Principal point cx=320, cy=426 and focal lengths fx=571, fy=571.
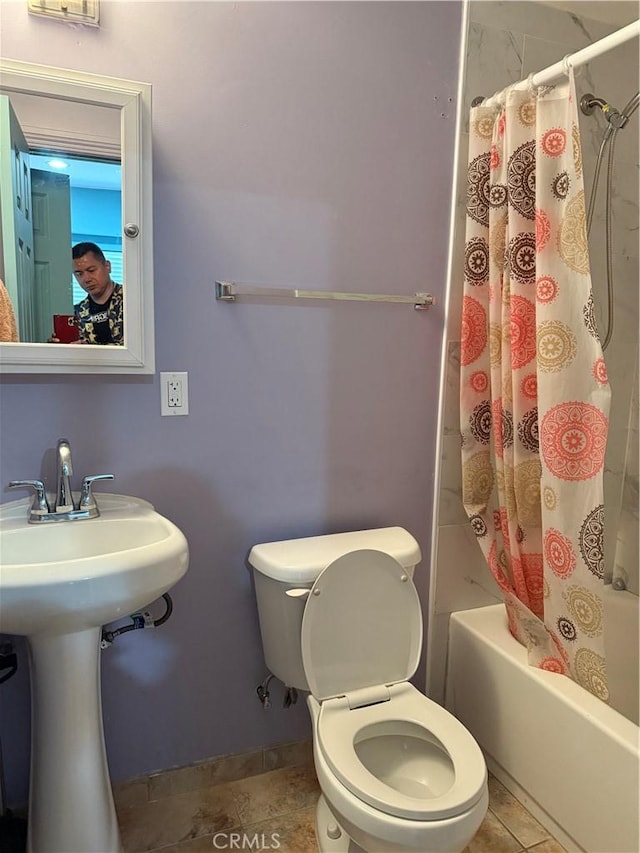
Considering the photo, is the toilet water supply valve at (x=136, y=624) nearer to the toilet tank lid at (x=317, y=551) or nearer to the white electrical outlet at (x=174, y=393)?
the toilet tank lid at (x=317, y=551)

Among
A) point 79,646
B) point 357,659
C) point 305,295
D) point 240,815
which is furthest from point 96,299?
point 240,815

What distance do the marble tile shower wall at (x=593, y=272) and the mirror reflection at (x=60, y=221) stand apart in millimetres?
977

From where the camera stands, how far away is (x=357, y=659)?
1.52 m

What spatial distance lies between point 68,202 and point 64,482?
0.65m

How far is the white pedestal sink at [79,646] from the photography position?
1059 mm

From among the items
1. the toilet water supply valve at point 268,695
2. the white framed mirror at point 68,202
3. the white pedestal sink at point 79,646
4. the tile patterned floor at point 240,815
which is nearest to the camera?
the white pedestal sink at point 79,646

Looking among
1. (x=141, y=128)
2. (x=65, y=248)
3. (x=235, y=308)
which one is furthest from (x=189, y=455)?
(x=141, y=128)

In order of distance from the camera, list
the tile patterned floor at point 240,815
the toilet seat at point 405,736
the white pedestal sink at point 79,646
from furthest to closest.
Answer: the tile patterned floor at point 240,815 < the toilet seat at point 405,736 < the white pedestal sink at point 79,646

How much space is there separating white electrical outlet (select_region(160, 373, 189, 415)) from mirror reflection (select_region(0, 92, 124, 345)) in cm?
17

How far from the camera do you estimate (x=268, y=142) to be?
1.49m

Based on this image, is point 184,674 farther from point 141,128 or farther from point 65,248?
point 141,128

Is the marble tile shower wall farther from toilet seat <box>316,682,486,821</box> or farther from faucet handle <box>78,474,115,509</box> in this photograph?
faucet handle <box>78,474,115,509</box>

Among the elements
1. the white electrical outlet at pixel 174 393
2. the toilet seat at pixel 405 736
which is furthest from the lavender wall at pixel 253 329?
the toilet seat at pixel 405 736

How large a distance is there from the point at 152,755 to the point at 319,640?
1.97 ft
